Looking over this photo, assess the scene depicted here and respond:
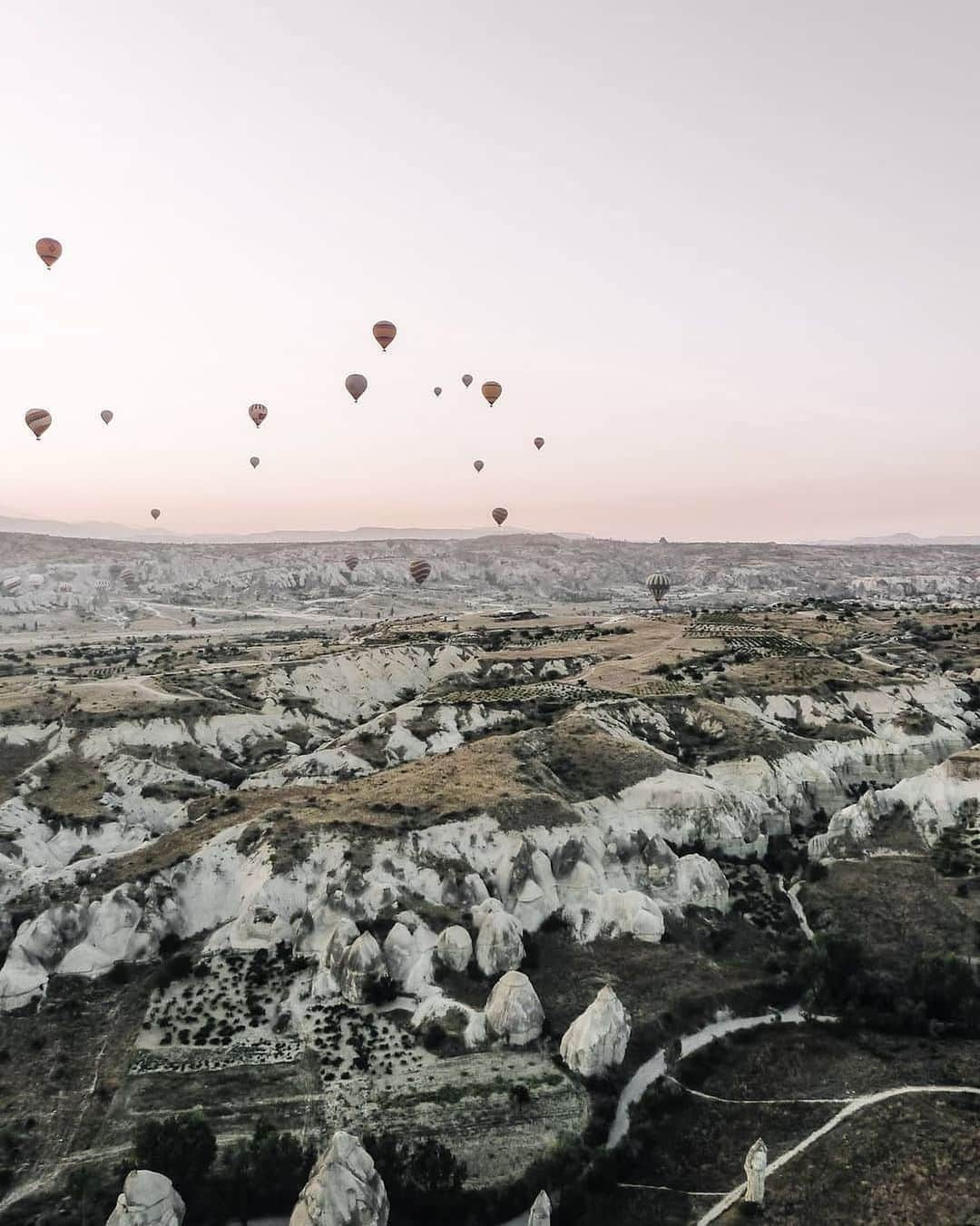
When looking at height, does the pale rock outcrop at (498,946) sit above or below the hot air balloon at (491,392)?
below

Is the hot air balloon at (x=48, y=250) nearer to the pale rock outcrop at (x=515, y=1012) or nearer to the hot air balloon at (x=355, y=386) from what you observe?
the hot air balloon at (x=355, y=386)

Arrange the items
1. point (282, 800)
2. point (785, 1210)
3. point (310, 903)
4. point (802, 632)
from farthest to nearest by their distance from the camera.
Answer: point (802, 632)
point (282, 800)
point (310, 903)
point (785, 1210)

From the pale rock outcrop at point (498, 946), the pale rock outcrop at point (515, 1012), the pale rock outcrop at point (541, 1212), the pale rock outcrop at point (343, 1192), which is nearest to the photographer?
the pale rock outcrop at point (343, 1192)

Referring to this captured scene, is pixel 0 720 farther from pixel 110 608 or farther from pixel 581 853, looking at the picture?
pixel 110 608

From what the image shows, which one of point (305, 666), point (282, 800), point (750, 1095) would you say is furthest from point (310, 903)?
point (305, 666)

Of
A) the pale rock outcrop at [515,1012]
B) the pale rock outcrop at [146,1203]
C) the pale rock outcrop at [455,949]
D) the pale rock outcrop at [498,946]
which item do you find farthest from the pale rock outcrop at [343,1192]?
the pale rock outcrop at [498,946]

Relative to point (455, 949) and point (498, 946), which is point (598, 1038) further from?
point (455, 949)
